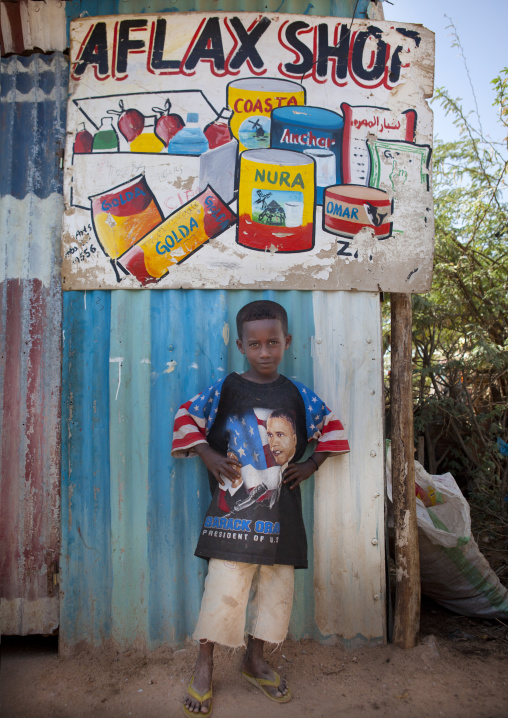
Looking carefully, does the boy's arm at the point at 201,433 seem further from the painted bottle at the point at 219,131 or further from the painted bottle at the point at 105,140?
the painted bottle at the point at 105,140

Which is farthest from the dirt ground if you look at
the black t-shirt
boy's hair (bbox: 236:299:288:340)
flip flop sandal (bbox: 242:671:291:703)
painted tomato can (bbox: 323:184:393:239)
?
painted tomato can (bbox: 323:184:393:239)

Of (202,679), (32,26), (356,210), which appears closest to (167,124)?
(32,26)

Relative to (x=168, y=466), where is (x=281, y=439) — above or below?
above

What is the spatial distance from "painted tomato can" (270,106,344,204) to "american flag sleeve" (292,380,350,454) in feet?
3.55

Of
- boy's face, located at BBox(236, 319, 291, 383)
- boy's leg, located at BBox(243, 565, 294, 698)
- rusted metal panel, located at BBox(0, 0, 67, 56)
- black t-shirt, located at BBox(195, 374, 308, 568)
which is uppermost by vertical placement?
rusted metal panel, located at BBox(0, 0, 67, 56)

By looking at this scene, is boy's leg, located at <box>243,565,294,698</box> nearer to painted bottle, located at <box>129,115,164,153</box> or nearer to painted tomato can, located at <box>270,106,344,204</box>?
painted tomato can, located at <box>270,106,344,204</box>

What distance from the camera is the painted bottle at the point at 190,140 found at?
2.74 metres

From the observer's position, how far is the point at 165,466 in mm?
2648

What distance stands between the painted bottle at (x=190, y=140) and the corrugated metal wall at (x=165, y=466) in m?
0.78

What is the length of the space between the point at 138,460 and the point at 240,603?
886 millimetres

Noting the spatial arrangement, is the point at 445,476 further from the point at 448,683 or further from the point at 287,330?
the point at 287,330

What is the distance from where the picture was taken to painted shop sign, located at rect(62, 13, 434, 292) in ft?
8.84

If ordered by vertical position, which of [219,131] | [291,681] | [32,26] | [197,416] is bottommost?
[291,681]

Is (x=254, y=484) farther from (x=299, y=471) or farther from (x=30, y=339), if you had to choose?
(x=30, y=339)
